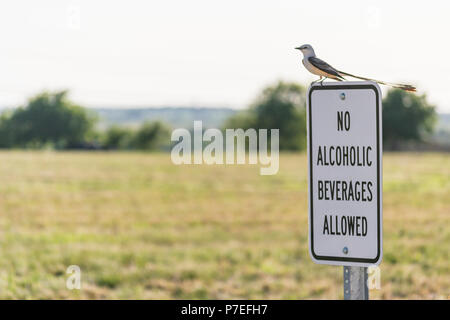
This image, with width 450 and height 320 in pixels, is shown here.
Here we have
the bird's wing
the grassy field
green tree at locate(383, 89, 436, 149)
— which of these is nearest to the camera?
the bird's wing

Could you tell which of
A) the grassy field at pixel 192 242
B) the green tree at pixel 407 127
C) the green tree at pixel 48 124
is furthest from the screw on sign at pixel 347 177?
the green tree at pixel 48 124

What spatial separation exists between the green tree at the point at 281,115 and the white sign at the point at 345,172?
352 ft

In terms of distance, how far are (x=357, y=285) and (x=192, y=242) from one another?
1159 cm

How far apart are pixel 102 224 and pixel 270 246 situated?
19.6 ft

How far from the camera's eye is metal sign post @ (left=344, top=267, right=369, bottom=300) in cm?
319

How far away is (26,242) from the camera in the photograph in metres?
13.1

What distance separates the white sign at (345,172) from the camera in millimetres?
3133

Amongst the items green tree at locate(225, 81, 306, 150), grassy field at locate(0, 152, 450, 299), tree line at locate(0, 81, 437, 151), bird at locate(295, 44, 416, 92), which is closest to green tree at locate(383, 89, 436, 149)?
tree line at locate(0, 81, 437, 151)

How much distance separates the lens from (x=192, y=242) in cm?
1459

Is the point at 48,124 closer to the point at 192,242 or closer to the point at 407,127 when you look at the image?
the point at 407,127

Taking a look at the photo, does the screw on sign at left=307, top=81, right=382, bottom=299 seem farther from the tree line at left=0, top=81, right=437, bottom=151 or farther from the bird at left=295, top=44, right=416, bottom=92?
the tree line at left=0, top=81, right=437, bottom=151

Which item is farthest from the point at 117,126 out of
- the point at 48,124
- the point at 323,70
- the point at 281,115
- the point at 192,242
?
the point at 323,70
